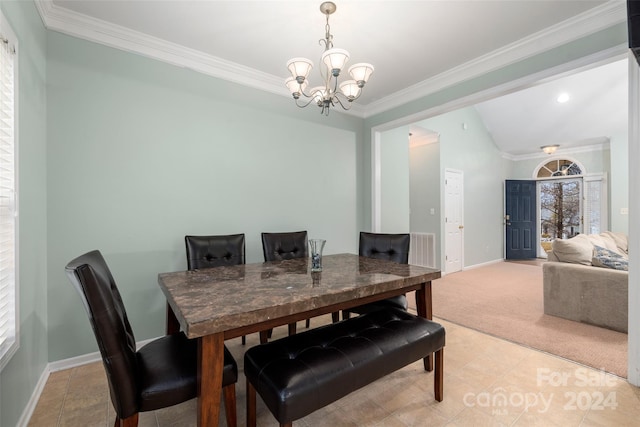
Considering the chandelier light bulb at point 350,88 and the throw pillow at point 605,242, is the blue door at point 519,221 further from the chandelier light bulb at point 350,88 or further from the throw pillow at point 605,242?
the chandelier light bulb at point 350,88

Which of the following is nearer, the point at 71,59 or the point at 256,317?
the point at 256,317

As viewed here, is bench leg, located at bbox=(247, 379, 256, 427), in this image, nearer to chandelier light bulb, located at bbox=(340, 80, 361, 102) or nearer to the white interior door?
chandelier light bulb, located at bbox=(340, 80, 361, 102)

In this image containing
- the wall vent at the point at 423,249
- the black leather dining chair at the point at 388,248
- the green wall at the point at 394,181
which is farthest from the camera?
the wall vent at the point at 423,249

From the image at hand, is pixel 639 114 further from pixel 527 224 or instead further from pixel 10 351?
pixel 527 224

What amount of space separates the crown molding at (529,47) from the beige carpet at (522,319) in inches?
101

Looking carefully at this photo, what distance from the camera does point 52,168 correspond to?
85.6 inches

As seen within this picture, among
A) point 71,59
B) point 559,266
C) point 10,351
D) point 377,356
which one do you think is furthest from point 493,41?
Answer: point 10,351

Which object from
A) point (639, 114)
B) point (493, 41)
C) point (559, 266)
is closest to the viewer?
point (639, 114)

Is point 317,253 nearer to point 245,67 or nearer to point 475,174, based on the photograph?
point 245,67

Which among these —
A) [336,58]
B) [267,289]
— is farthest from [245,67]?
[267,289]

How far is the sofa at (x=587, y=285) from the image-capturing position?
9.32 ft

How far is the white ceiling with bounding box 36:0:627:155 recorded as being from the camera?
84.4 inches

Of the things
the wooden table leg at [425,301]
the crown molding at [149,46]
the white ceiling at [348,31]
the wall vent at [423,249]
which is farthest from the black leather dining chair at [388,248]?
the wall vent at [423,249]

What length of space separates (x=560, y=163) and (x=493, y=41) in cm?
606
